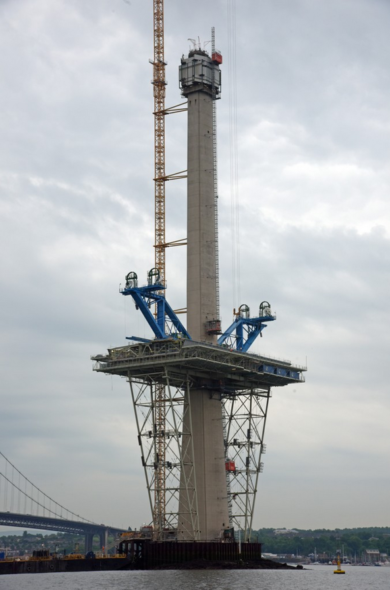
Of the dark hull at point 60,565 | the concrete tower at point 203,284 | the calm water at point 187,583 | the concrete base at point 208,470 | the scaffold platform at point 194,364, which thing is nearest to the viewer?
the calm water at point 187,583

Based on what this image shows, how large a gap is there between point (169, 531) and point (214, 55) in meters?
79.2

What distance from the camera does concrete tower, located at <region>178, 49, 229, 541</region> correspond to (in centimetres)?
14062

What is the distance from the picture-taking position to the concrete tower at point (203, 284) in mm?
140625

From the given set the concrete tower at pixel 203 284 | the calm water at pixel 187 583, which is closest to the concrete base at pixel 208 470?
the concrete tower at pixel 203 284

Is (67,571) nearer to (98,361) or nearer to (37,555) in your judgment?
(37,555)

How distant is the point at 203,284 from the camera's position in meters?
145

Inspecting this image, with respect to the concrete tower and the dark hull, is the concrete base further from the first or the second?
the dark hull

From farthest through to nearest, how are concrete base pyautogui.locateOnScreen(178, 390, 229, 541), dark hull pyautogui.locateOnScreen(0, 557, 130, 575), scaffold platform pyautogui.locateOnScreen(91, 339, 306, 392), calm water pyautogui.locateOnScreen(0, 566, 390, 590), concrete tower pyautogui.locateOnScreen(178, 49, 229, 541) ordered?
1. dark hull pyautogui.locateOnScreen(0, 557, 130, 575)
2. concrete tower pyautogui.locateOnScreen(178, 49, 229, 541)
3. concrete base pyautogui.locateOnScreen(178, 390, 229, 541)
4. scaffold platform pyautogui.locateOnScreen(91, 339, 306, 392)
5. calm water pyautogui.locateOnScreen(0, 566, 390, 590)

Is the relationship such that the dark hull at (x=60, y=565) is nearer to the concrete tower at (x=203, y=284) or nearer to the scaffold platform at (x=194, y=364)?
the concrete tower at (x=203, y=284)

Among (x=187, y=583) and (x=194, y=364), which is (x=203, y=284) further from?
(x=187, y=583)

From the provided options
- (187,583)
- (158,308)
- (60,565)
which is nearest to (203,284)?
(158,308)

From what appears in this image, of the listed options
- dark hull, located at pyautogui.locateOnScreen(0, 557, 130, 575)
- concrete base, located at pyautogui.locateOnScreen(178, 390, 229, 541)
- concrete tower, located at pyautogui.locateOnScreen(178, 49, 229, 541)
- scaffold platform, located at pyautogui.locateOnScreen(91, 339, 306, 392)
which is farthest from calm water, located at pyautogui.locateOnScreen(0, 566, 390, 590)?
scaffold platform, located at pyautogui.locateOnScreen(91, 339, 306, 392)

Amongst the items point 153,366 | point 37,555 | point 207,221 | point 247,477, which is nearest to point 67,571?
point 37,555

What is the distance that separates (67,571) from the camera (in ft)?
501
